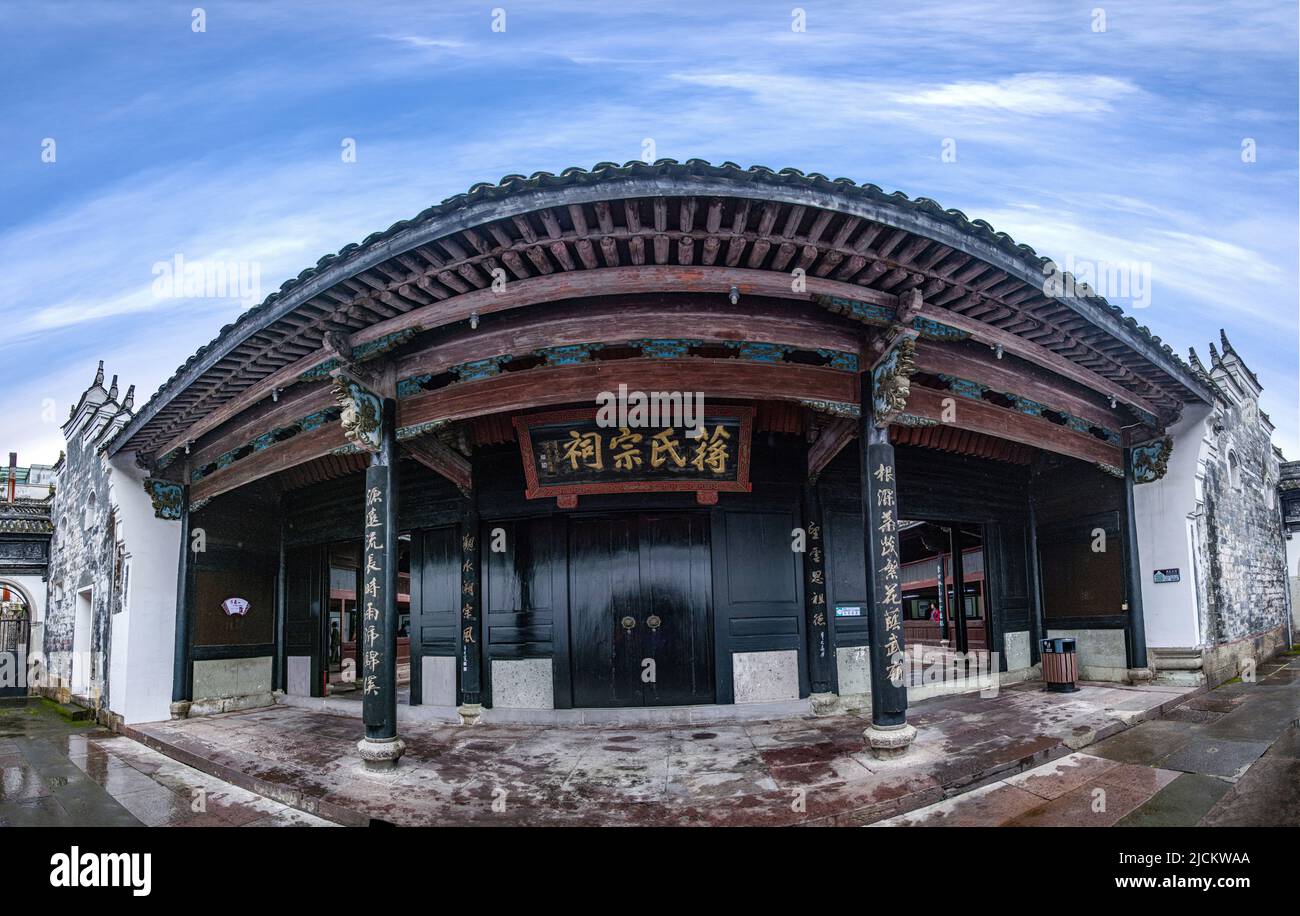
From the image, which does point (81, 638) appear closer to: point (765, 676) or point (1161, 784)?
point (765, 676)

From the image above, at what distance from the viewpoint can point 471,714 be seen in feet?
27.6

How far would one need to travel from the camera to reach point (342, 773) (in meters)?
6.30

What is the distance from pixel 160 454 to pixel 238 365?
4042 mm

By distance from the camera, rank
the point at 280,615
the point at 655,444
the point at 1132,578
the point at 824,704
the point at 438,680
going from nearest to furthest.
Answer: the point at 655,444, the point at 824,704, the point at 438,680, the point at 1132,578, the point at 280,615

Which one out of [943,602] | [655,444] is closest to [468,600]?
[655,444]

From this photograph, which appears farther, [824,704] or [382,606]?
[824,704]

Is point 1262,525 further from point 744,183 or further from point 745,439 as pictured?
point 744,183

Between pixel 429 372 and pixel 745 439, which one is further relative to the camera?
pixel 745 439

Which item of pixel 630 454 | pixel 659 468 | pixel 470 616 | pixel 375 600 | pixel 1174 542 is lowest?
pixel 470 616

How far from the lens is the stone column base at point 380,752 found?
20.4 feet

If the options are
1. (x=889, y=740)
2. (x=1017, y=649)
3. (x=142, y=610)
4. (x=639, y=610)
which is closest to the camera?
(x=889, y=740)

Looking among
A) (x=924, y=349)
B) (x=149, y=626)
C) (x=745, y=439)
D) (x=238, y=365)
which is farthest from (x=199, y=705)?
(x=924, y=349)

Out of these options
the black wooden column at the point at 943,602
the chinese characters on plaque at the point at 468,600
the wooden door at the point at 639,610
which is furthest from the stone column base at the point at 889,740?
the black wooden column at the point at 943,602

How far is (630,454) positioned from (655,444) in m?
0.30
